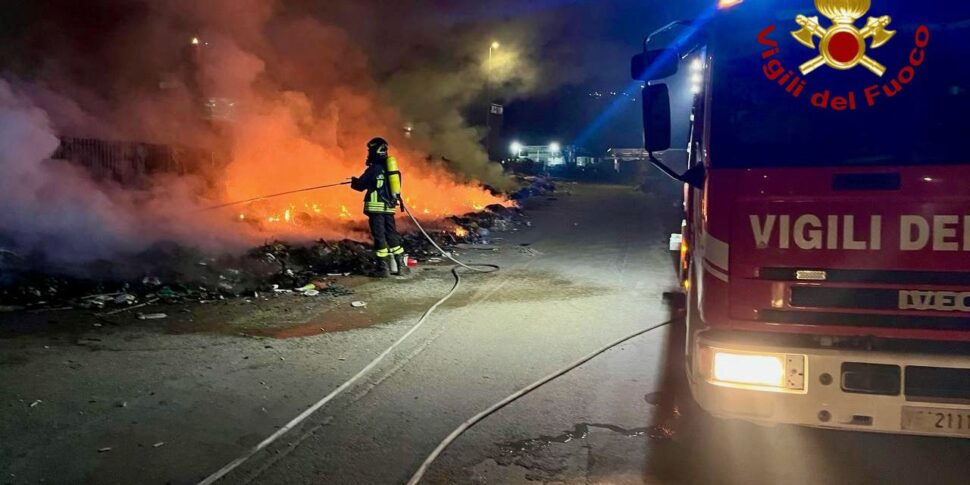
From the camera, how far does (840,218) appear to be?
9.98 ft

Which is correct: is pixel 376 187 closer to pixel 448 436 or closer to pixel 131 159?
pixel 131 159

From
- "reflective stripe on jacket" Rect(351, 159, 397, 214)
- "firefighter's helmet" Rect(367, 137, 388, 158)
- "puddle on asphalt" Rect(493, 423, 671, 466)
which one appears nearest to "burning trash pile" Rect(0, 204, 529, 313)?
"reflective stripe on jacket" Rect(351, 159, 397, 214)

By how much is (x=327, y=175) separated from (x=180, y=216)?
4915 millimetres

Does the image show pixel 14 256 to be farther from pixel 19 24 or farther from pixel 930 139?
pixel 930 139

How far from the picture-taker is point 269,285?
Answer: 7852 millimetres

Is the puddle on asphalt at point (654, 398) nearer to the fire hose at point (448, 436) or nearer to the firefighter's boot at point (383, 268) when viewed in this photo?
the fire hose at point (448, 436)

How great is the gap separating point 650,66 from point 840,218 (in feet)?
4.71

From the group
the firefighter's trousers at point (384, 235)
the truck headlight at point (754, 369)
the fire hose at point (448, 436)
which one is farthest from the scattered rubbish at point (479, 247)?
the truck headlight at point (754, 369)

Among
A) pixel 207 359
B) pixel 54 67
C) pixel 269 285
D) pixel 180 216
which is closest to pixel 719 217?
pixel 207 359

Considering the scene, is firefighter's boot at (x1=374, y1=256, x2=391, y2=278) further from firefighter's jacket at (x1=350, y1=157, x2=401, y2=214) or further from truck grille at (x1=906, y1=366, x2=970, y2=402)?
truck grille at (x1=906, y1=366, x2=970, y2=402)

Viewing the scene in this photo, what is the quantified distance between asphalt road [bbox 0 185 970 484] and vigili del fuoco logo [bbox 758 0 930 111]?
185 centimetres

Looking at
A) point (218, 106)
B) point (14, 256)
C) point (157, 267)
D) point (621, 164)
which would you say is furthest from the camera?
point (621, 164)

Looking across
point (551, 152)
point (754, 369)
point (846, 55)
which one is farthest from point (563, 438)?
point (551, 152)

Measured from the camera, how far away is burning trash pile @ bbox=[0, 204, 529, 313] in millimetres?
6750
